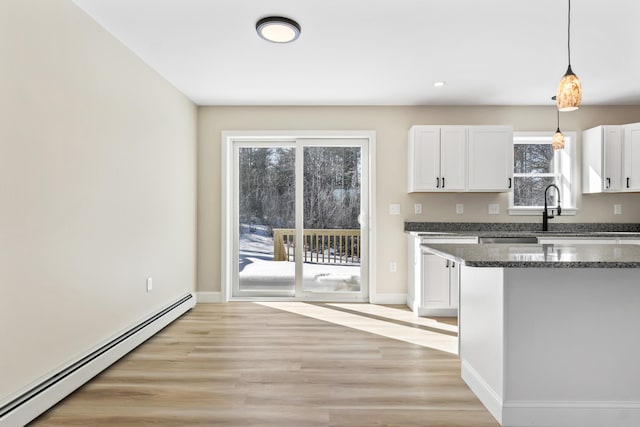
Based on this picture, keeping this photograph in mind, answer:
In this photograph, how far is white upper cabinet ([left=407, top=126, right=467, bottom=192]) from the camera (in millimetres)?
4043

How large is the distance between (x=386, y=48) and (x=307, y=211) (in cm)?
219

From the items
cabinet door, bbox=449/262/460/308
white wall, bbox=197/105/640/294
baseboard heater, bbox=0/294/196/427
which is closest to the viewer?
baseboard heater, bbox=0/294/196/427

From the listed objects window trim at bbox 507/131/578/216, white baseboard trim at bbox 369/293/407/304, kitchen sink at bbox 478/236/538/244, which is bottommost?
white baseboard trim at bbox 369/293/407/304

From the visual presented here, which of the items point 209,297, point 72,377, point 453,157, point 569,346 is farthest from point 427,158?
point 72,377

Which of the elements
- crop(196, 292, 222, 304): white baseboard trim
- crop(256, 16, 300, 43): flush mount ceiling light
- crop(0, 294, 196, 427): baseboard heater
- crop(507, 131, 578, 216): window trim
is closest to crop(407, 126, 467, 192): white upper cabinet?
crop(507, 131, 578, 216): window trim

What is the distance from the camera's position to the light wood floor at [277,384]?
6.35 feet

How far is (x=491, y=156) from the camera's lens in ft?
13.2

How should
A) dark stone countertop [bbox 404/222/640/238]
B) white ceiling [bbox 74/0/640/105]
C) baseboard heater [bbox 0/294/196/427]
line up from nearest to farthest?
1. baseboard heater [bbox 0/294/196/427]
2. white ceiling [bbox 74/0/640/105]
3. dark stone countertop [bbox 404/222/640/238]

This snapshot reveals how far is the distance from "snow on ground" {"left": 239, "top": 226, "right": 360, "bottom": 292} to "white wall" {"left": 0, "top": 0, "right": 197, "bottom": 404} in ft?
4.19

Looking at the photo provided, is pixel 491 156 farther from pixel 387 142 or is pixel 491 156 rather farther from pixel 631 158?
pixel 631 158

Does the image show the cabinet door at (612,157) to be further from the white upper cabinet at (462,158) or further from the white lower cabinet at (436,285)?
the white lower cabinet at (436,285)

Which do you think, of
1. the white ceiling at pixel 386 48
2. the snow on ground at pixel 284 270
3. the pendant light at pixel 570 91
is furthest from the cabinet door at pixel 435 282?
the pendant light at pixel 570 91

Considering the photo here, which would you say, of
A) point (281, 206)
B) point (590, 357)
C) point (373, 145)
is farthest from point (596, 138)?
point (281, 206)

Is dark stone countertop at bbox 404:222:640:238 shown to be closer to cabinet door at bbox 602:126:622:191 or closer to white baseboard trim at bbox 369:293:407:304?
cabinet door at bbox 602:126:622:191
